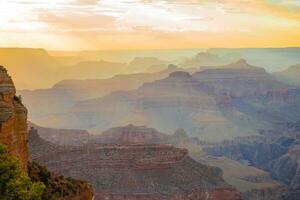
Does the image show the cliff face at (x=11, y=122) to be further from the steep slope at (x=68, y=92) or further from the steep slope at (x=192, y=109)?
the steep slope at (x=68, y=92)

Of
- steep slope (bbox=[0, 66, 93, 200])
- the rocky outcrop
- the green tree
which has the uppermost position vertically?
steep slope (bbox=[0, 66, 93, 200])

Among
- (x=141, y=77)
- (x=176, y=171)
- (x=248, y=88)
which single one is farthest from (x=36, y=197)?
(x=141, y=77)

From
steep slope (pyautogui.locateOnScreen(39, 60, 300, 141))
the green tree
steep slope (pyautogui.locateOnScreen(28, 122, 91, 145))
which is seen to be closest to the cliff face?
the green tree

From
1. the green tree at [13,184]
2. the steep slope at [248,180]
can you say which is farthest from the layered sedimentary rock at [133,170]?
the green tree at [13,184]

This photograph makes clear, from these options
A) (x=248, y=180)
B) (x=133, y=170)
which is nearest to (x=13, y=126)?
(x=133, y=170)

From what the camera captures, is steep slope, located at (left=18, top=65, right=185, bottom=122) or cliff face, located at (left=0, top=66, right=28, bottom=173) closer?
cliff face, located at (left=0, top=66, right=28, bottom=173)

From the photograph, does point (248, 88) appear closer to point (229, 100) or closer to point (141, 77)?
point (229, 100)

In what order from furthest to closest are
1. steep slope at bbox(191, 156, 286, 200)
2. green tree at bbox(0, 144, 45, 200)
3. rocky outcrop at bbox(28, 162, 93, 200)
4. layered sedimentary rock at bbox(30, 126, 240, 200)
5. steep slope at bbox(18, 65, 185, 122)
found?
steep slope at bbox(18, 65, 185, 122), steep slope at bbox(191, 156, 286, 200), layered sedimentary rock at bbox(30, 126, 240, 200), rocky outcrop at bbox(28, 162, 93, 200), green tree at bbox(0, 144, 45, 200)

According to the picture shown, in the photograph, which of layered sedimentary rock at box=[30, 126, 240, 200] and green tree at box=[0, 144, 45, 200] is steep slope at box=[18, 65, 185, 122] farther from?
green tree at box=[0, 144, 45, 200]
